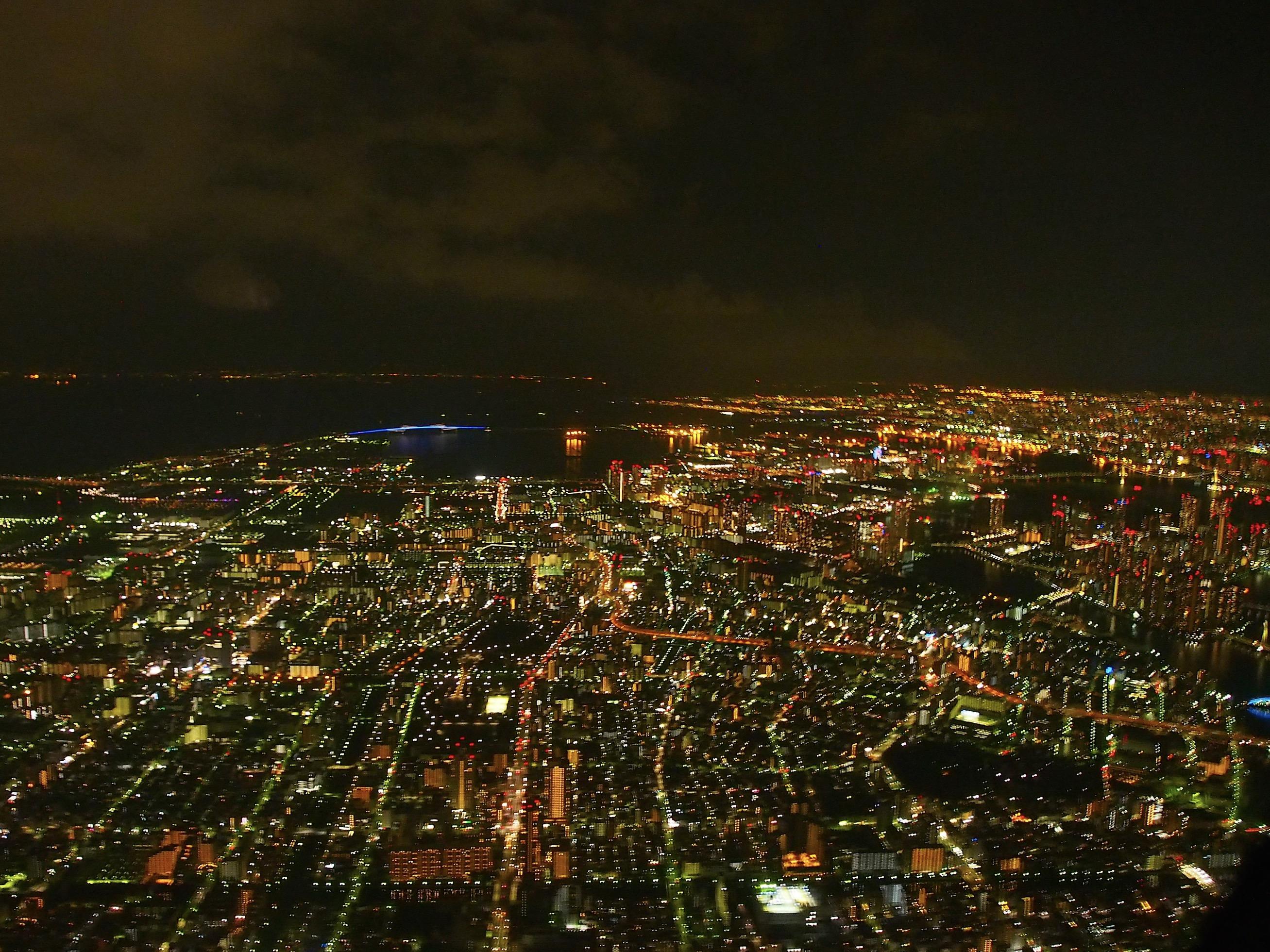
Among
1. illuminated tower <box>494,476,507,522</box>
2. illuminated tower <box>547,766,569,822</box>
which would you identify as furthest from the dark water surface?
illuminated tower <box>547,766,569,822</box>

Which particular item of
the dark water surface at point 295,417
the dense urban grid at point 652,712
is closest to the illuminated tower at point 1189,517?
the dense urban grid at point 652,712

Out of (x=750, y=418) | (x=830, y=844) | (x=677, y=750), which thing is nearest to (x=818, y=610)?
(x=677, y=750)

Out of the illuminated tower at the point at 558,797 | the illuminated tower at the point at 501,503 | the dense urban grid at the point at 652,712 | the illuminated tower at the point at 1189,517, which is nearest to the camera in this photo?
the dense urban grid at the point at 652,712

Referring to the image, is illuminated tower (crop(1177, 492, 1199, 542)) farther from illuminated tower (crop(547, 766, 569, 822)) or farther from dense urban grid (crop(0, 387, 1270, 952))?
illuminated tower (crop(547, 766, 569, 822))

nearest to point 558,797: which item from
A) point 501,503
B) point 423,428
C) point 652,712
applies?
point 652,712

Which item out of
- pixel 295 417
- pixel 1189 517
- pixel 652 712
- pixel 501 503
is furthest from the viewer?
pixel 295 417

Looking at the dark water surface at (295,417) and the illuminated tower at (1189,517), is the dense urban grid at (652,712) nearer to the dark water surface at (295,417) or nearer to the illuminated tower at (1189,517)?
the illuminated tower at (1189,517)

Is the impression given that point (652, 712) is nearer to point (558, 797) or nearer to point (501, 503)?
point (558, 797)

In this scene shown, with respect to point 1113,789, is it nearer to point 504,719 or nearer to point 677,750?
point 677,750
